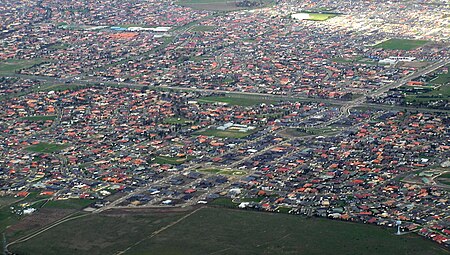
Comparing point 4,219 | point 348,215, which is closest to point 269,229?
point 348,215

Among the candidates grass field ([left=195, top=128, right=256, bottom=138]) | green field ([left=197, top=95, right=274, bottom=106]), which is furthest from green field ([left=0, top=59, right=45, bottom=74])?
grass field ([left=195, top=128, right=256, bottom=138])

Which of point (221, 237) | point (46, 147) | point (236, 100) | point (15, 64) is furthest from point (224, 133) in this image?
point (15, 64)

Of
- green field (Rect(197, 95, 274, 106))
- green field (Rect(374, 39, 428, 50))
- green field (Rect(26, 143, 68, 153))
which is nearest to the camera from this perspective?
green field (Rect(26, 143, 68, 153))

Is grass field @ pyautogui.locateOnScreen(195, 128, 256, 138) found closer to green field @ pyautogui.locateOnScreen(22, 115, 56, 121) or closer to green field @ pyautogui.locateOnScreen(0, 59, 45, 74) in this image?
green field @ pyautogui.locateOnScreen(22, 115, 56, 121)

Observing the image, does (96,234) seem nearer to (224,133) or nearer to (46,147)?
(46,147)

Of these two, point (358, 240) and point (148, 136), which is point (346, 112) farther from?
point (358, 240)
